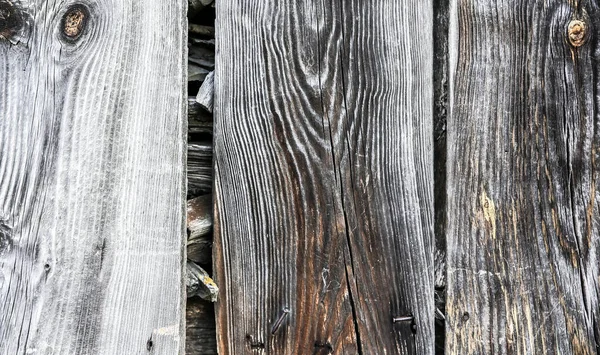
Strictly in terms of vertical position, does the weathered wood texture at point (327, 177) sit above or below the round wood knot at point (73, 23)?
below

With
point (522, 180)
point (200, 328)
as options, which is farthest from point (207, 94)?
point (522, 180)

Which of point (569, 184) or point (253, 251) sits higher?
point (569, 184)

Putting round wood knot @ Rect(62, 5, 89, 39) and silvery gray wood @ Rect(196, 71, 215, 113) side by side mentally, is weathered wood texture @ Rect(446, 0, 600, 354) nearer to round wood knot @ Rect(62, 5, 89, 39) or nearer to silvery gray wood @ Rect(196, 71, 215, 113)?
silvery gray wood @ Rect(196, 71, 215, 113)

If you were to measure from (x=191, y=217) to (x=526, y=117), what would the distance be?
3.19ft

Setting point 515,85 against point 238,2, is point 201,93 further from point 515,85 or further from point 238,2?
point 515,85

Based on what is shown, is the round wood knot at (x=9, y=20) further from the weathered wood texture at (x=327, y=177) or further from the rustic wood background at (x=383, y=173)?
the weathered wood texture at (x=327, y=177)

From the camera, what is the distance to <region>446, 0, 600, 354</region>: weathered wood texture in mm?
1423

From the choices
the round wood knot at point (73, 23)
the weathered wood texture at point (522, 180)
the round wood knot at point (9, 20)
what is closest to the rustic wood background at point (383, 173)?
the weathered wood texture at point (522, 180)

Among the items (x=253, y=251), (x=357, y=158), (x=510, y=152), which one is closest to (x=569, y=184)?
(x=510, y=152)

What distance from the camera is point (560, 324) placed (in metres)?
1.42

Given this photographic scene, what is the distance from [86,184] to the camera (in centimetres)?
131

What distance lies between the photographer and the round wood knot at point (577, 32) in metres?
1.42

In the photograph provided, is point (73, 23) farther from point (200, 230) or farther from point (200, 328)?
point (200, 328)

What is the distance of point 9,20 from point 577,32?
148 centimetres
